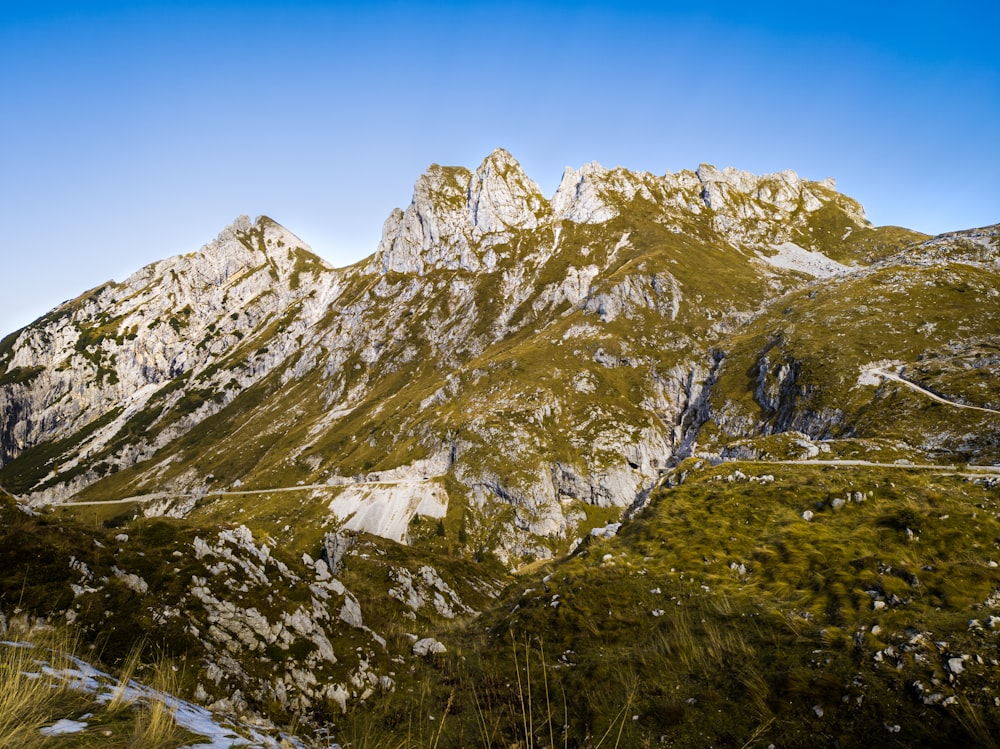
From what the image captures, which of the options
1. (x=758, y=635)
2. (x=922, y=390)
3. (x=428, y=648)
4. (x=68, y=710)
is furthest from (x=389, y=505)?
(x=68, y=710)

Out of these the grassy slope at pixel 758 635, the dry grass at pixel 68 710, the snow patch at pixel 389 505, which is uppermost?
the dry grass at pixel 68 710

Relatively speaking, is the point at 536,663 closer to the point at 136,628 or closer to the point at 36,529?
the point at 136,628

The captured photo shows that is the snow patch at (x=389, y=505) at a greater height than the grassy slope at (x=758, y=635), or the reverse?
the grassy slope at (x=758, y=635)

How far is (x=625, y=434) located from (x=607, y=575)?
164264 millimetres

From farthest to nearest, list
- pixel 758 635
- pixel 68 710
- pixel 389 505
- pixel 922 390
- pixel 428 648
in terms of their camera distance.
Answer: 1. pixel 389 505
2. pixel 922 390
3. pixel 428 648
4. pixel 758 635
5. pixel 68 710

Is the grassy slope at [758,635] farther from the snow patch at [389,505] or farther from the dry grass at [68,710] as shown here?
the snow patch at [389,505]

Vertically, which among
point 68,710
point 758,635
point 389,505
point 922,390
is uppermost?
point 922,390

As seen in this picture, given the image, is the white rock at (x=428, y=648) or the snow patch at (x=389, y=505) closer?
the white rock at (x=428, y=648)

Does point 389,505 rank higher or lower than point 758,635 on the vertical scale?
lower

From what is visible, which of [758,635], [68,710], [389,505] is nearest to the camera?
[68,710]

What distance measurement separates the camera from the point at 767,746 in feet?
30.6

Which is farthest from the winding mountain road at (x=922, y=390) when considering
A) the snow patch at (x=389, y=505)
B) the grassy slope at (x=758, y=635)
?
the snow patch at (x=389, y=505)

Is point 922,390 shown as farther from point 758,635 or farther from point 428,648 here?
point 428,648

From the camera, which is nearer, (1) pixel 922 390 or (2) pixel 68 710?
(2) pixel 68 710
